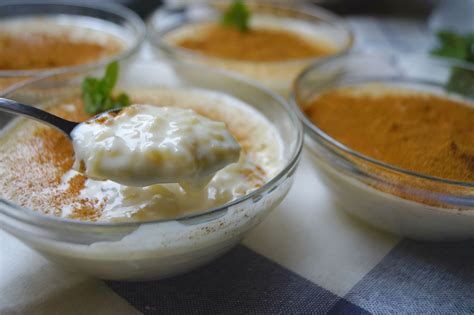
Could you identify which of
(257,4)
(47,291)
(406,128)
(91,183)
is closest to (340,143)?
(406,128)

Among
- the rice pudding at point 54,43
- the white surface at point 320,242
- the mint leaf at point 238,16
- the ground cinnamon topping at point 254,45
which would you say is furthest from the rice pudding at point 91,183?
the mint leaf at point 238,16

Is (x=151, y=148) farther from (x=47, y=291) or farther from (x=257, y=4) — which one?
(x=257, y=4)

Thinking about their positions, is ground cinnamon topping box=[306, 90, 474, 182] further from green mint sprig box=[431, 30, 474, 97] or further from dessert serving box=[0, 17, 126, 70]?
dessert serving box=[0, 17, 126, 70]

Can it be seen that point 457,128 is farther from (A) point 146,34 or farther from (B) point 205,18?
(B) point 205,18

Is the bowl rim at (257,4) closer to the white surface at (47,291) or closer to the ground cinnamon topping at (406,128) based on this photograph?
the ground cinnamon topping at (406,128)

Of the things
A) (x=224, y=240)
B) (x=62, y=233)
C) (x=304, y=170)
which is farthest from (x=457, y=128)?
(x=62, y=233)

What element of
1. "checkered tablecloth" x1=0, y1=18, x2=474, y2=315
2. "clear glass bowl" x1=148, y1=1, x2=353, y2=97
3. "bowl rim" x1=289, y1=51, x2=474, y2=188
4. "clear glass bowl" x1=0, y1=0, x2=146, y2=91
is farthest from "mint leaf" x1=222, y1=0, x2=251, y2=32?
"checkered tablecloth" x1=0, y1=18, x2=474, y2=315
